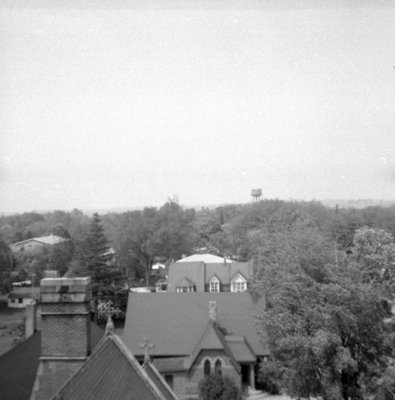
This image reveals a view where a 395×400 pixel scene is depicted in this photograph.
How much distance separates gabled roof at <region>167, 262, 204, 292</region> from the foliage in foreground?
15.2 meters

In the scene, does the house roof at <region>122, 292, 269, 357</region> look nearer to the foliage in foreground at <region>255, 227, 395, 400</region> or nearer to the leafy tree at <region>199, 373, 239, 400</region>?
the leafy tree at <region>199, 373, 239, 400</region>

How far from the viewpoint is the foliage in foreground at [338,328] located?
920cm

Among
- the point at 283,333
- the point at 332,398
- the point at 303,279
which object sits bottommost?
the point at 332,398

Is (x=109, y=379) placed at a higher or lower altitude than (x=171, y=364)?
higher

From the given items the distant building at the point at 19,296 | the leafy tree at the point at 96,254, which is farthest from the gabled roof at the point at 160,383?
the leafy tree at the point at 96,254

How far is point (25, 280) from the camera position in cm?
2053

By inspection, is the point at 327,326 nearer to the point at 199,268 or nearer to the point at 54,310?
the point at 54,310

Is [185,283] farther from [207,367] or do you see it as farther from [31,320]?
[31,320]

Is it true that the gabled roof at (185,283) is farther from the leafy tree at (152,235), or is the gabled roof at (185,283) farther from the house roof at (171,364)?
the house roof at (171,364)

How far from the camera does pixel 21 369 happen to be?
736 cm

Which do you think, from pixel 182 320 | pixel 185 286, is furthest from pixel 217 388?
pixel 185 286

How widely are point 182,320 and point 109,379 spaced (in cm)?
1199

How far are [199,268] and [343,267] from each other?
16.7m

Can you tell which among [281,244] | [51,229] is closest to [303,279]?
[281,244]
